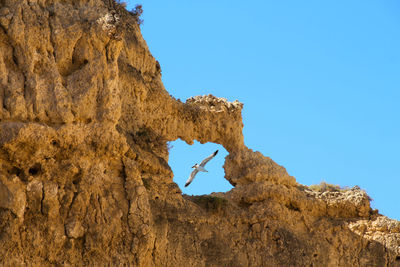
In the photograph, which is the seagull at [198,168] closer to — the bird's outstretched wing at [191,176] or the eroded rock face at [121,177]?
the bird's outstretched wing at [191,176]

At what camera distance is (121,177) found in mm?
16438

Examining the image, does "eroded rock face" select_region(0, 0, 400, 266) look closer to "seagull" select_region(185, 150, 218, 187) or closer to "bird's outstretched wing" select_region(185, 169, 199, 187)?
"seagull" select_region(185, 150, 218, 187)

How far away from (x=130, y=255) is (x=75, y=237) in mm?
1330

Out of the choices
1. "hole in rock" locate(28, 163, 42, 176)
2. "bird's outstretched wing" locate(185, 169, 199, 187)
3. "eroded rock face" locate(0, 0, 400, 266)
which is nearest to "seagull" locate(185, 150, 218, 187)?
"bird's outstretched wing" locate(185, 169, 199, 187)

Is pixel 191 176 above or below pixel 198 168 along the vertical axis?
below

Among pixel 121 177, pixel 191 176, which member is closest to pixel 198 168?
pixel 191 176

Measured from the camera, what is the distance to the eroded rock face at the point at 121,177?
14.6 metres

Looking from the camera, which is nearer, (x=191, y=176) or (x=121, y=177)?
(x=121, y=177)

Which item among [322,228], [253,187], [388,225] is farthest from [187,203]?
[388,225]

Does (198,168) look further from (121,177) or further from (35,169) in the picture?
(35,169)

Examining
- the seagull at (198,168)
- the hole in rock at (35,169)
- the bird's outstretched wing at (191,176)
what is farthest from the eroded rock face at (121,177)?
the bird's outstretched wing at (191,176)

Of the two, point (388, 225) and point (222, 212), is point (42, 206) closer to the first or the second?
point (222, 212)

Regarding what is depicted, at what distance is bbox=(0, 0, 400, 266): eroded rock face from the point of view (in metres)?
14.6

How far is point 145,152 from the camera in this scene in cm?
1794
